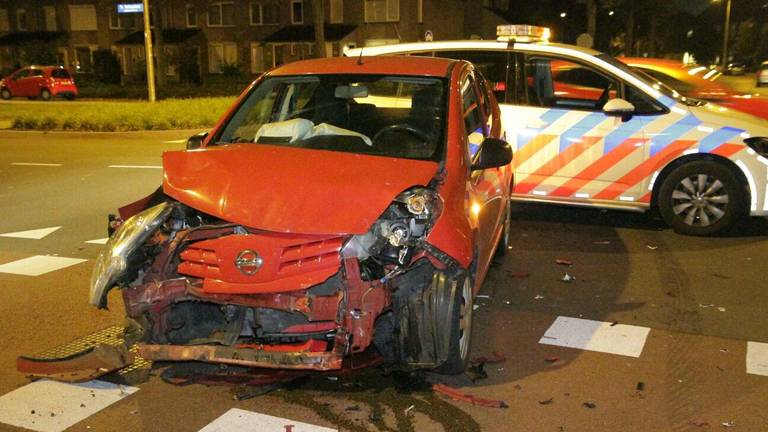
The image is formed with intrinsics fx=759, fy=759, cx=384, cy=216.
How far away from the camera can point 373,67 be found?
555 centimetres

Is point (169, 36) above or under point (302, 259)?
above

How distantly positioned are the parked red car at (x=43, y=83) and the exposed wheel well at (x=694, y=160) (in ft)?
106

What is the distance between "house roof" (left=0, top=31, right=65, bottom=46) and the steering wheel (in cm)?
5854

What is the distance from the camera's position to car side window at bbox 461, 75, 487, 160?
16.6 feet

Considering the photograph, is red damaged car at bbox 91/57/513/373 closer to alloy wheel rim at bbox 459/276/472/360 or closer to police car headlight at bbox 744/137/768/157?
alloy wheel rim at bbox 459/276/472/360

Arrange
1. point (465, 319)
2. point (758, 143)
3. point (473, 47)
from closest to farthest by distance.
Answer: point (465, 319)
point (758, 143)
point (473, 47)

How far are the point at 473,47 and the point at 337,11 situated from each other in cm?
4175

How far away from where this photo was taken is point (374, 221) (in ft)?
12.6

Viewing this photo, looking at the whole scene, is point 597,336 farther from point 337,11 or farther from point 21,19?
point 21,19

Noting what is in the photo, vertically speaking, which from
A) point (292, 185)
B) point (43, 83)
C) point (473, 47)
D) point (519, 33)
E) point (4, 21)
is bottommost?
point (43, 83)

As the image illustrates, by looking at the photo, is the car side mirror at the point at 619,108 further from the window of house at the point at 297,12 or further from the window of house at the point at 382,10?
the window of house at the point at 297,12

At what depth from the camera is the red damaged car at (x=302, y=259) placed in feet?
12.4

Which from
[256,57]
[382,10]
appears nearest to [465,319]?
[382,10]

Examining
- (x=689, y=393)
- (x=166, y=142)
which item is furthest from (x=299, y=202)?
(x=166, y=142)
